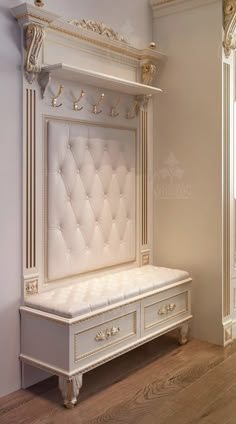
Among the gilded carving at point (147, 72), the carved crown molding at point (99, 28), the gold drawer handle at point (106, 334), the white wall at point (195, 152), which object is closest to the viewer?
the gold drawer handle at point (106, 334)

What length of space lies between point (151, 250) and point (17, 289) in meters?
1.30

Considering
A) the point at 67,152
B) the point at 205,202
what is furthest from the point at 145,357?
the point at 67,152

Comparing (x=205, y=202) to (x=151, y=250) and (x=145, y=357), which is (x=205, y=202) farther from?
(x=145, y=357)

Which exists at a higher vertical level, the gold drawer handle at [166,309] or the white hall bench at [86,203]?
the white hall bench at [86,203]

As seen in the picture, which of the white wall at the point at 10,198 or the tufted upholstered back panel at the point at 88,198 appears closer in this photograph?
the white wall at the point at 10,198

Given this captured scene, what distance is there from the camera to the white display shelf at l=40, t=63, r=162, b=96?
2.66m

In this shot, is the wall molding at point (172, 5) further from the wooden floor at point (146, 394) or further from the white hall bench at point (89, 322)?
the wooden floor at point (146, 394)

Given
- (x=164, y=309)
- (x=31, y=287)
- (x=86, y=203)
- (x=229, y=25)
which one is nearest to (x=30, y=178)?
(x=86, y=203)

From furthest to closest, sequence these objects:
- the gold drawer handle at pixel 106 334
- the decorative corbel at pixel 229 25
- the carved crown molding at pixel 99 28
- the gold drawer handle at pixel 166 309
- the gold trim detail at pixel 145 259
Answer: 1. the gold trim detail at pixel 145 259
2. the decorative corbel at pixel 229 25
3. the gold drawer handle at pixel 166 309
4. the carved crown molding at pixel 99 28
5. the gold drawer handle at pixel 106 334

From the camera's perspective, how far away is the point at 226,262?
3.41 meters

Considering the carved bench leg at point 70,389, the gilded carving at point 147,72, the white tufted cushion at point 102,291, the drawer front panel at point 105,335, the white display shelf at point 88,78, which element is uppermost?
the gilded carving at point 147,72

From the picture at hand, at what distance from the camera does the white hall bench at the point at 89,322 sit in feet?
8.13

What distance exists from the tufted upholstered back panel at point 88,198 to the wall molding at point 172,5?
0.90 metres

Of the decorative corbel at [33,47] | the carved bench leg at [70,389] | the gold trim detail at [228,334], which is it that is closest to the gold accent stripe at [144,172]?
the gold trim detail at [228,334]
